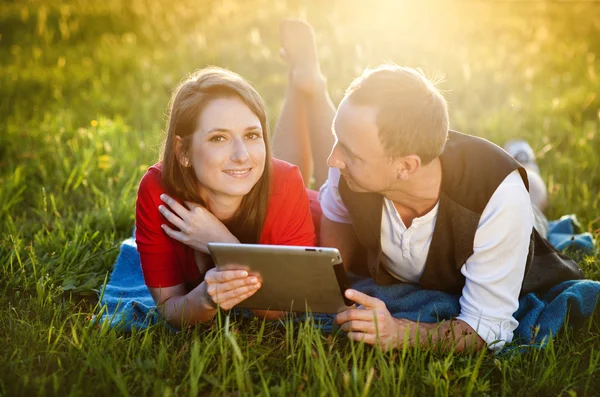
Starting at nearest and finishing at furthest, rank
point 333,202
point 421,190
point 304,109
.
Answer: point 421,190
point 333,202
point 304,109

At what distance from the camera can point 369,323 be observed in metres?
2.58

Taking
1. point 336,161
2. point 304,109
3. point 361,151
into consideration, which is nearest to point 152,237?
point 336,161

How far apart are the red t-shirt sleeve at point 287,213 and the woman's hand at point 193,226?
268 mm

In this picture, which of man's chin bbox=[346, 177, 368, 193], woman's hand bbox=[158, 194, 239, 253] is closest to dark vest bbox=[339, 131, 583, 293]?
man's chin bbox=[346, 177, 368, 193]

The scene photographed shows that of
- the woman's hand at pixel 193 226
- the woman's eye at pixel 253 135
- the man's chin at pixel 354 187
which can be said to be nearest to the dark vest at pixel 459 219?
the man's chin at pixel 354 187

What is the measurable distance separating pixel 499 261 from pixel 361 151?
0.77 metres

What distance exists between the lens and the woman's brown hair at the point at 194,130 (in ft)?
9.24

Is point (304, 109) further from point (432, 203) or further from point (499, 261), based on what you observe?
point (499, 261)

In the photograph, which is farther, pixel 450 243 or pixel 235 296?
pixel 450 243

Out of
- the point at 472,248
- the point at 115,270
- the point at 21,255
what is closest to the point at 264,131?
the point at 472,248

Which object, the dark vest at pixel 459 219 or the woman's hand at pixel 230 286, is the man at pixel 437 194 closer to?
the dark vest at pixel 459 219

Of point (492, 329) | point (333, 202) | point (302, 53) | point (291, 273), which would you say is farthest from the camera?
point (302, 53)

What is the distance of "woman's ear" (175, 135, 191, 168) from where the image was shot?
9.49 feet

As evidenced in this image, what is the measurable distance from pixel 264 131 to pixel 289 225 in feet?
1.56
